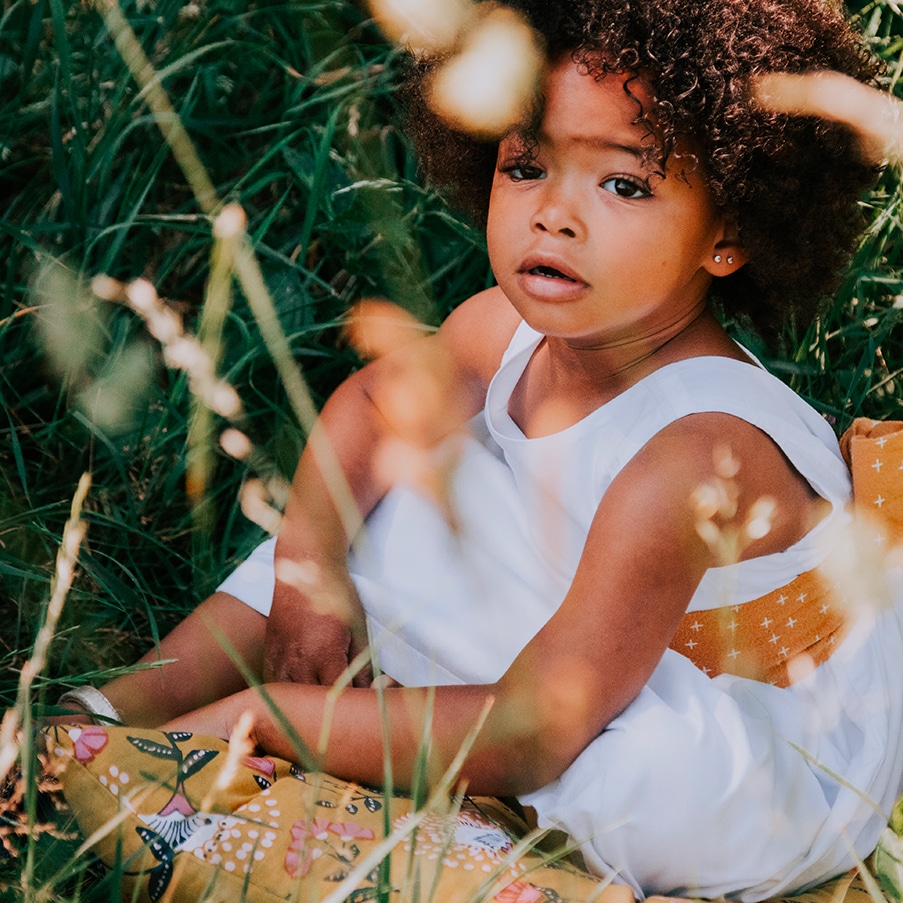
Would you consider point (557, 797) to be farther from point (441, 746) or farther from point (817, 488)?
point (817, 488)

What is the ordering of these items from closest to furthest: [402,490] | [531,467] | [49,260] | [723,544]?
[723,544] < [531,467] < [402,490] < [49,260]

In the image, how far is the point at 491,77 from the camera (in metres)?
1.29

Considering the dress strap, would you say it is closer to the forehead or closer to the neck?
the neck

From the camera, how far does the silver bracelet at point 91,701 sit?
129 cm

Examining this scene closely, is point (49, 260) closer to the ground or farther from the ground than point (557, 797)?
farther from the ground

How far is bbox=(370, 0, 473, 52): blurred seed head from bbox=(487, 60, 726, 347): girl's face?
28cm

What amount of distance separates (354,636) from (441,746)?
28 centimetres

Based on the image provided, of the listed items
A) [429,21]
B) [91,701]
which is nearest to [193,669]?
[91,701]

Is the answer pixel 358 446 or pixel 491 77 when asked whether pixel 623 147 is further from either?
pixel 358 446

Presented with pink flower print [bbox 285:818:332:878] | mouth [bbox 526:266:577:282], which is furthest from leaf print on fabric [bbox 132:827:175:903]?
mouth [bbox 526:266:577:282]

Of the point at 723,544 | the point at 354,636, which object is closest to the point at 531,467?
the point at 354,636

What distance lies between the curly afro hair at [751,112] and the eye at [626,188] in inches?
1.6

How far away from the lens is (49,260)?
169cm

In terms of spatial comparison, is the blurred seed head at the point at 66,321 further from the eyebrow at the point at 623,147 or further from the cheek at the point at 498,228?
the eyebrow at the point at 623,147
